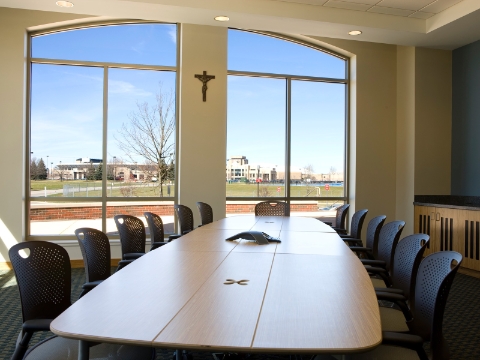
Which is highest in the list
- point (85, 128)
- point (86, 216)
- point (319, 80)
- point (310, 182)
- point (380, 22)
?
point (380, 22)

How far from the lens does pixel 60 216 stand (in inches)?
267

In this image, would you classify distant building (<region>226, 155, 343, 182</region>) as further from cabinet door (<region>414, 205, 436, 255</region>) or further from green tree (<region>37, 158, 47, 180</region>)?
green tree (<region>37, 158, 47, 180</region>)

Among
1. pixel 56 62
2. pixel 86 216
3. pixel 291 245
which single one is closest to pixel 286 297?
pixel 291 245

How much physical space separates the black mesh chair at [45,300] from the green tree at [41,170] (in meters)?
4.79

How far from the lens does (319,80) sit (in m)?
7.75

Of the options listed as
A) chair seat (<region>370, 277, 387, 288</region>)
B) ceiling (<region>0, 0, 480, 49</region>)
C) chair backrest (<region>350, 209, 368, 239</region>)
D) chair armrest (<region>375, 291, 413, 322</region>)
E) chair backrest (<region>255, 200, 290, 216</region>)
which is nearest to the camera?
chair armrest (<region>375, 291, 413, 322</region>)

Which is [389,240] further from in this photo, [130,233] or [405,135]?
[405,135]

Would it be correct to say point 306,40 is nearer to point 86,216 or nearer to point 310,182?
point 310,182

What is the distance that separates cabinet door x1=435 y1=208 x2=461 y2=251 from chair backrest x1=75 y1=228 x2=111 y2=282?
5.05 meters

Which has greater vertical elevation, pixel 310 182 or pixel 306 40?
pixel 306 40

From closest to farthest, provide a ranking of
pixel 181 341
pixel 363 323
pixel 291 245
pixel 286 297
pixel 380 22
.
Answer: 1. pixel 181 341
2. pixel 363 323
3. pixel 286 297
4. pixel 291 245
5. pixel 380 22

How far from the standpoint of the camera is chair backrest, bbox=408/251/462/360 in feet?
6.65

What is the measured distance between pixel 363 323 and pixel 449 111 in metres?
6.81

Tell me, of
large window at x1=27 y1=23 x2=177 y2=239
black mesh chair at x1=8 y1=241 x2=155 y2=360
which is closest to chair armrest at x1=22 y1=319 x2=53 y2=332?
black mesh chair at x1=8 y1=241 x2=155 y2=360
